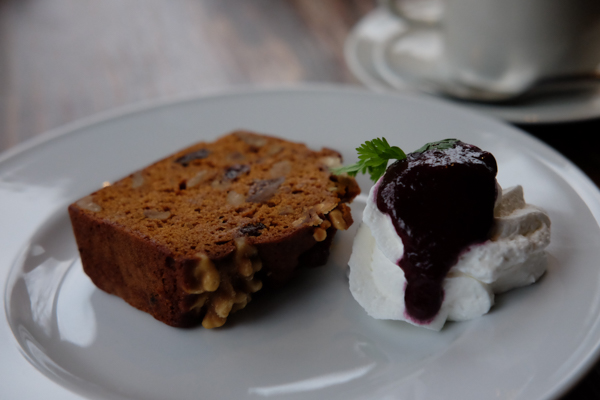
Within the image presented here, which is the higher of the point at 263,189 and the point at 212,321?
the point at 263,189

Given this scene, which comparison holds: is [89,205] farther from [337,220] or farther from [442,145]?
[442,145]

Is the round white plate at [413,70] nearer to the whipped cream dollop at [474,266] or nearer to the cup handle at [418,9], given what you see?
the cup handle at [418,9]

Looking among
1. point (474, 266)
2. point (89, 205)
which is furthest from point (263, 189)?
point (474, 266)

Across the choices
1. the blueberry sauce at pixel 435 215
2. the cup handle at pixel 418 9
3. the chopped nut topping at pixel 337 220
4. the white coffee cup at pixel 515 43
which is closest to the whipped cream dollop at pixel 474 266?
the blueberry sauce at pixel 435 215

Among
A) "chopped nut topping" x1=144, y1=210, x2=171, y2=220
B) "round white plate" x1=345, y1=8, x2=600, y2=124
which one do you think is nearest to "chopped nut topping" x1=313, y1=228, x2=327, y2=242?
"chopped nut topping" x1=144, y1=210, x2=171, y2=220

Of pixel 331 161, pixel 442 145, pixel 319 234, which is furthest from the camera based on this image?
pixel 331 161

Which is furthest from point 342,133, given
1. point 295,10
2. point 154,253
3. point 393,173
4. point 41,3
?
point 41,3
